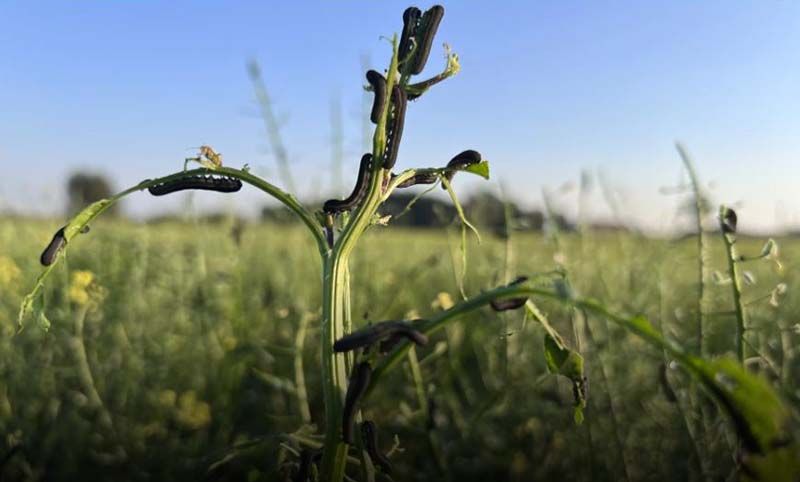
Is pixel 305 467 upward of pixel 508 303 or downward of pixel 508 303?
downward

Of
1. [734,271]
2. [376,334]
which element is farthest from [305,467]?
[734,271]

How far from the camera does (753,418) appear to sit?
539mm

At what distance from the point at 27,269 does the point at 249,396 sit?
50.3 inches

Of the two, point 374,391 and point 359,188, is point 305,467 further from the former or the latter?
point 374,391

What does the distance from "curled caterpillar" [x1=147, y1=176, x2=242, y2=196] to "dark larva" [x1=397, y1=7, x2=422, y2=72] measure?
20 cm

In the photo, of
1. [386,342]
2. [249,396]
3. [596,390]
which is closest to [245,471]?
[249,396]

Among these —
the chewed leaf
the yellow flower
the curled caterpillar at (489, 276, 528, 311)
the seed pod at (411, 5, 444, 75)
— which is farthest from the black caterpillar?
the yellow flower

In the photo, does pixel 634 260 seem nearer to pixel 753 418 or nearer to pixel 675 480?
pixel 675 480

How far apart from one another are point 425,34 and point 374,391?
1.02m

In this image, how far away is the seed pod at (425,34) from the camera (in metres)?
0.74

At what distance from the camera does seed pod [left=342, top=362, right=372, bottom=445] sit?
2.29 feet

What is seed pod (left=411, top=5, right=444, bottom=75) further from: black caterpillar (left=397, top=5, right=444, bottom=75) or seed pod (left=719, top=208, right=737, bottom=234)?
seed pod (left=719, top=208, right=737, bottom=234)

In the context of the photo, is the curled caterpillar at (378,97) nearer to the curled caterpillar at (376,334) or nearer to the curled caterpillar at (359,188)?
the curled caterpillar at (359,188)

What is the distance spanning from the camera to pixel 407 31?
2.47ft
